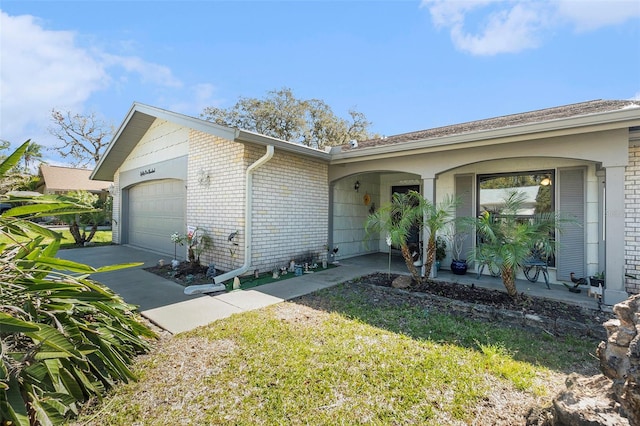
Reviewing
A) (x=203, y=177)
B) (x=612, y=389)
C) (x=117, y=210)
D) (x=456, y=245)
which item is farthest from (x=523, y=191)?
(x=117, y=210)

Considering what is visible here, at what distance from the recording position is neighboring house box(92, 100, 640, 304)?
4.49 m

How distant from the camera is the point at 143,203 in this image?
10578 millimetres

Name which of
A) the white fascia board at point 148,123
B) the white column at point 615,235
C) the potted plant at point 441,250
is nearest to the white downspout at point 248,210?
the white fascia board at point 148,123

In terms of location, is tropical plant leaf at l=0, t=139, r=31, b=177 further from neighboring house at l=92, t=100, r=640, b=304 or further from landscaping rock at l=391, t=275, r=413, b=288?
landscaping rock at l=391, t=275, r=413, b=288

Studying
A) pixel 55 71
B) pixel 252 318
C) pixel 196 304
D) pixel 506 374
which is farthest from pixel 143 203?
pixel 506 374

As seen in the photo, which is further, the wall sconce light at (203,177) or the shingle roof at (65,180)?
the shingle roof at (65,180)

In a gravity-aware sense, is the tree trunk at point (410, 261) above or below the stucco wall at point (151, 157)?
below

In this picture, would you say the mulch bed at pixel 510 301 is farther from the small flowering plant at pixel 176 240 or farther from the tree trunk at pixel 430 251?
the small flowering plant at pixel 176 240

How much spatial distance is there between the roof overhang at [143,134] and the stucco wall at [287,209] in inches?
20.4

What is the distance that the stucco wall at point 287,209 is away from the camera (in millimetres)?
6484

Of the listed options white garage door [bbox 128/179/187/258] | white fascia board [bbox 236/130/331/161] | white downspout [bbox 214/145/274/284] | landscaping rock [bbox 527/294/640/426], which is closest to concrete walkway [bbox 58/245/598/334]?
white downspout [bbox 214/145/274/284]

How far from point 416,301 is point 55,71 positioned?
11595 mm

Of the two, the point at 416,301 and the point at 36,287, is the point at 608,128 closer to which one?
the point at 416,301

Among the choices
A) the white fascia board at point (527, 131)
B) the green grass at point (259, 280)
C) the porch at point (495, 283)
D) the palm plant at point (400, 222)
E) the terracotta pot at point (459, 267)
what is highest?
the white fascia board at point (527, 131)
